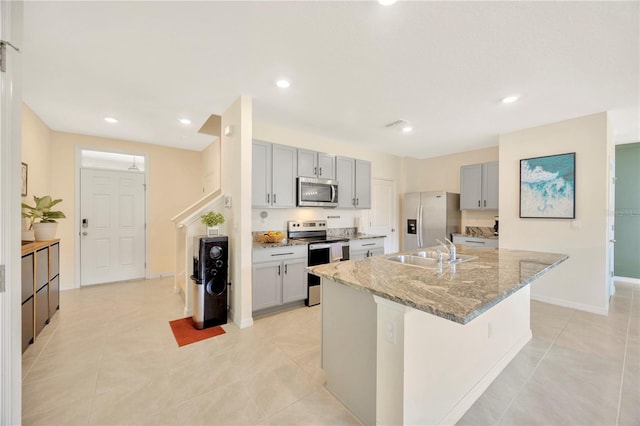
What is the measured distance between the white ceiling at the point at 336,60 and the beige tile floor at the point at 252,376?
99.7 inches

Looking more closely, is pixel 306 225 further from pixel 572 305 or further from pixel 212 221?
pixel 572 305

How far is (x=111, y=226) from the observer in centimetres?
465

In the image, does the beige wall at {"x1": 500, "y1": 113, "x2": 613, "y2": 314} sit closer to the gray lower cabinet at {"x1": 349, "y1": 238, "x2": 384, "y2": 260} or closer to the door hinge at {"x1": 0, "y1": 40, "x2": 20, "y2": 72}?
the gray lower cabinet at {"x1": 349, "y1": 238, "x2": 384, "y2": 260}

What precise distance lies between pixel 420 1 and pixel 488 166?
12.8 feet

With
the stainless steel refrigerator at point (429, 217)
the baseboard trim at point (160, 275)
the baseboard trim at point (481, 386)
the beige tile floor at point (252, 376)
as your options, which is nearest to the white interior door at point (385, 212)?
the stainless steel refrigerator at point (429, 217)

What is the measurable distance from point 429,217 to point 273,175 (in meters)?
3.26

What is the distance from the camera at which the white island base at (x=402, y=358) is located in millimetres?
1362

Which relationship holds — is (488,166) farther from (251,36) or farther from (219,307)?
(219,307)

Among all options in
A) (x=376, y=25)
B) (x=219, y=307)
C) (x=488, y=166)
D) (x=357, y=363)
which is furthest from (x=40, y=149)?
(x=488, y=166)

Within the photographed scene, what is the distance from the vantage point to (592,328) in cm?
291

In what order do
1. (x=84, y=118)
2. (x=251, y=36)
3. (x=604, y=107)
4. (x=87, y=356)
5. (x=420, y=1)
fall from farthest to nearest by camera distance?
(x=84, y=118)
(x=604, y=107)
(x=87, y=356)
(x=251, y=36)
(x=420, y=1)

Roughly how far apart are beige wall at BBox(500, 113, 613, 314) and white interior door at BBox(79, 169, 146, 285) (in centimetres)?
631

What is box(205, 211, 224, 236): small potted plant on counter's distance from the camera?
122 inches

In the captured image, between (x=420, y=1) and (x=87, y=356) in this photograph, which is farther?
(x=87, y=356)
